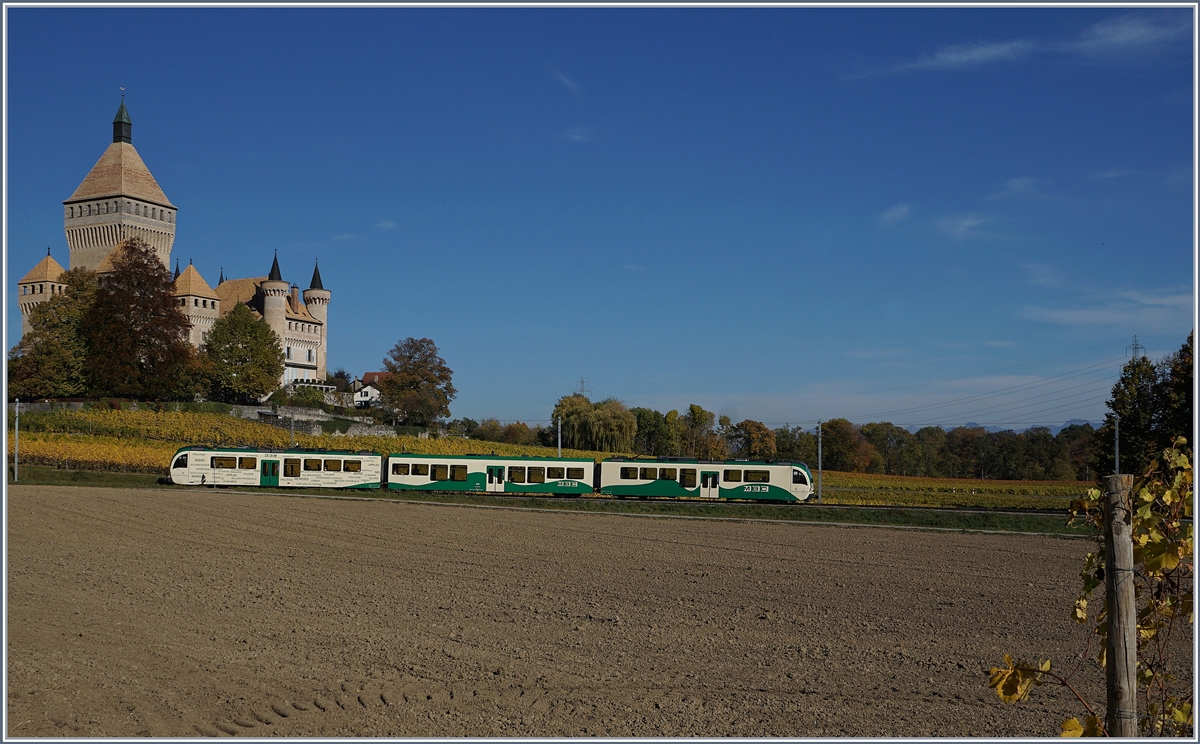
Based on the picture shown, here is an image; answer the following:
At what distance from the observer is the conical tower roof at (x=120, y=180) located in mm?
118188

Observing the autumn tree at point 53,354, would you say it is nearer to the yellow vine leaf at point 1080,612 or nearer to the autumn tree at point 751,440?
the autumn tree at point 751,440

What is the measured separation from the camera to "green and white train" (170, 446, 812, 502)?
45.7 m

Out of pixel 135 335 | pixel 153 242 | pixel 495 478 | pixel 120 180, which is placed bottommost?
pixel 495 478

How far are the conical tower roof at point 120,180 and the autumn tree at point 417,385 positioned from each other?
46.1 metres

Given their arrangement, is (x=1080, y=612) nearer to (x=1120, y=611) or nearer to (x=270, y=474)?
(x=1120, y=611)

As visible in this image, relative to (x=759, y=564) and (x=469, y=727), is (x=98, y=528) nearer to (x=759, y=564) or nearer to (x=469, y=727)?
(x=759, y=564)

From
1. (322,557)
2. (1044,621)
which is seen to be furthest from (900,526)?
(322,557)

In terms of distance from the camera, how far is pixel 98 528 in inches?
1031

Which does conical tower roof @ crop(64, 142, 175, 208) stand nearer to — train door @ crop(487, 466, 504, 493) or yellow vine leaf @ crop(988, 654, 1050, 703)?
train door @ crop(487, 466, 504, 493)

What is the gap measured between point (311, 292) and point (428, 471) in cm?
8763

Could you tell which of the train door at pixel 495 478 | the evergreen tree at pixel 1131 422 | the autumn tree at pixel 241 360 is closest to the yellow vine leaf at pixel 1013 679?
the train door at pixel 495 478

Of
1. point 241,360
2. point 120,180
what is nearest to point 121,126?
point 120,180

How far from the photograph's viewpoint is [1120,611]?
4.90 m

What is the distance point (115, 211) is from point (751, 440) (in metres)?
85.2
